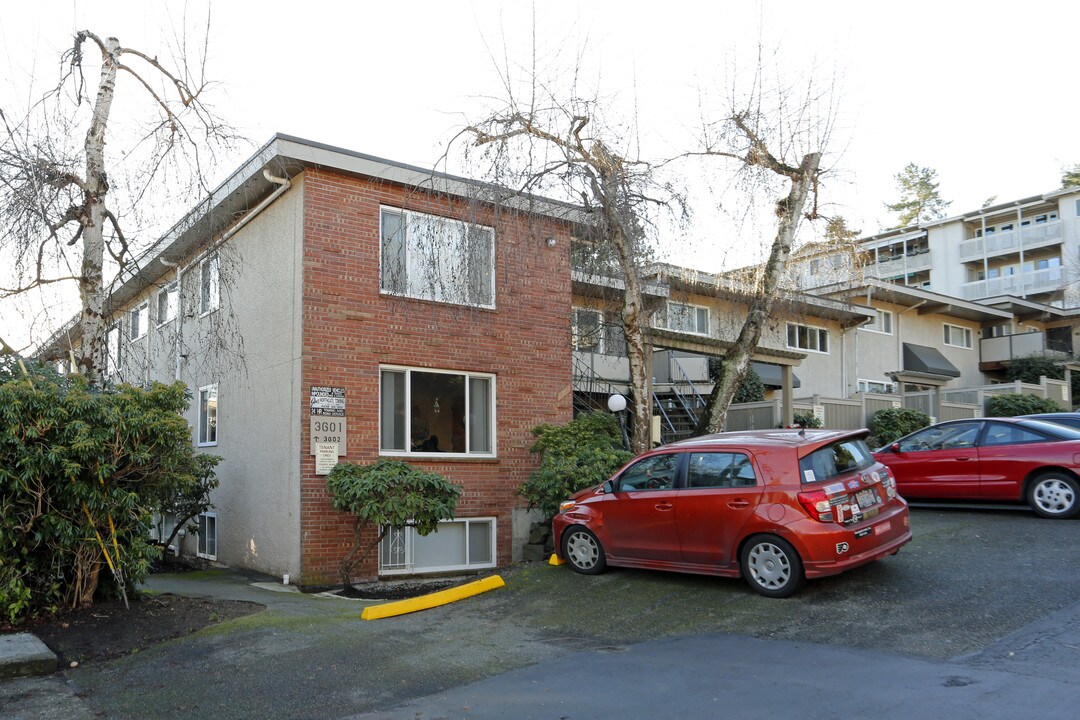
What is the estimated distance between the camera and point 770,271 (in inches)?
517

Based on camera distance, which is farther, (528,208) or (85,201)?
(528,208)

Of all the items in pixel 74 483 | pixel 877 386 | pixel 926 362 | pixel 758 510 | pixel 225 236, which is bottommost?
pixel 758 510

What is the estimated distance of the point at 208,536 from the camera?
15438 mm

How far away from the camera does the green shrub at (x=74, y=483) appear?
27.3ft

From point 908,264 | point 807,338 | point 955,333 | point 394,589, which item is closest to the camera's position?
point 394,589

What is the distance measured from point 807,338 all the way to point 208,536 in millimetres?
19029

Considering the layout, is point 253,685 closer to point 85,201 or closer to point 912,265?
point 85,201

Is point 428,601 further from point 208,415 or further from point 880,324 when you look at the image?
point 880,324

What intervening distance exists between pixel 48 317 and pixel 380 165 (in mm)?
5040

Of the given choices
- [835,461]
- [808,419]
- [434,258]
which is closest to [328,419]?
[434,258]

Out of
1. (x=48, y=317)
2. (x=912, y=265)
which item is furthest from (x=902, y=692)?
(x=912, y=265)

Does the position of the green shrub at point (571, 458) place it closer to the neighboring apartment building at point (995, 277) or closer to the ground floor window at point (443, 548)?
the ground floor window at point (443, 548)

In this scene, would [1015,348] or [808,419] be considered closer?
[808,419]

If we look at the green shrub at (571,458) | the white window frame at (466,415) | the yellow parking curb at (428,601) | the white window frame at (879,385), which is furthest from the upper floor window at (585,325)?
the white window frame at (879,385)
